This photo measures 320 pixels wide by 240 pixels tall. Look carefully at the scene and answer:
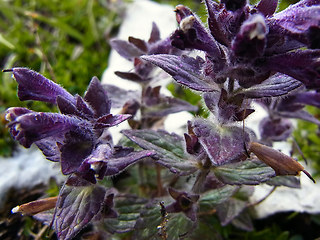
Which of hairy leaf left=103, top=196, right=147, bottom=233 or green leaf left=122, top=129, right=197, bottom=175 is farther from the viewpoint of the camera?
hairy leaf left=103, top=196, right=147, bottom=233

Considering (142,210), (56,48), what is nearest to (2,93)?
(56,48)

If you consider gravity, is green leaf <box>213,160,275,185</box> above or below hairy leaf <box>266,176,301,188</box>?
above

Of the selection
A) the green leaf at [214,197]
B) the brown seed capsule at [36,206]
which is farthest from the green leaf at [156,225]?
the brown seed capsule at [36,206]

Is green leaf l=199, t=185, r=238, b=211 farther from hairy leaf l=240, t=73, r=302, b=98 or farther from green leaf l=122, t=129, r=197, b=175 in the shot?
hairy leaf l=240, t=73, r=302, b=98

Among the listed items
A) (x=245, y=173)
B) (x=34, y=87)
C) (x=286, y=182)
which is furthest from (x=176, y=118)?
(x=34, y=87)

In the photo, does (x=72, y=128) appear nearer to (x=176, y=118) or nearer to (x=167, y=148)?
(x=167, y=148)

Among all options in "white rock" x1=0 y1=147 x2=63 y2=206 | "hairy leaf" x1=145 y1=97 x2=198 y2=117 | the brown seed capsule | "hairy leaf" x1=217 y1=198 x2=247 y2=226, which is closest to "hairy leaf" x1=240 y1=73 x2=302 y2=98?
"hairy leaf" x1=145 y1=97 x2=198 y2=117

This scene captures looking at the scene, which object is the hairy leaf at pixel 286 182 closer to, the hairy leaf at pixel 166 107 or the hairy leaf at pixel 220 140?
the hairy leaf at pixel 220 140

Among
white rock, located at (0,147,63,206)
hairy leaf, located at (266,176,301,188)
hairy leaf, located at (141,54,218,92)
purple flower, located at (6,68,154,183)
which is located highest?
hairy leaf, located at (141,54,218,92)
